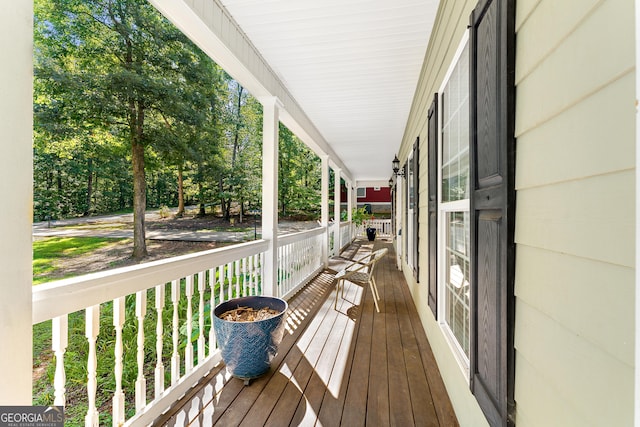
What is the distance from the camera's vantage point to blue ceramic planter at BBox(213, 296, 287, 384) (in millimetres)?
1935

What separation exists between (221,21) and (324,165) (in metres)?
4.16

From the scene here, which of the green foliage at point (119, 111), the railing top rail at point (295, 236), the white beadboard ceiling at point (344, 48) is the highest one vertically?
the white beadboard ceiling at point (344, 48)

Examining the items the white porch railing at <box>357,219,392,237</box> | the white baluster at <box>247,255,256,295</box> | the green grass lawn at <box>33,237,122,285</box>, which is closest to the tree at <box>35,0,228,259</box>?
the green grass lawn at <box>33,237,122,285</box>

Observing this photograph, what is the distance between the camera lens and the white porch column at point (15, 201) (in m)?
0.94

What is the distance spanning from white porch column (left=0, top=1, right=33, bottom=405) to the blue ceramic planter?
1035 millimetres

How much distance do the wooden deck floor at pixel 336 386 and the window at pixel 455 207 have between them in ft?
1.43

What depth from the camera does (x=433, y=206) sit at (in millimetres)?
2461

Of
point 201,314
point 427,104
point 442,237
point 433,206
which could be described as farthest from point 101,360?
point 427,104

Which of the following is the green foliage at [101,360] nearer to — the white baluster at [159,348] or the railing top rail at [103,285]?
the white baluster at [159,348]

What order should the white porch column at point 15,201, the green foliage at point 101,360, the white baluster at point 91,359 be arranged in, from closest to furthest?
1. the white porch column at point 15,201
2. the white baluster at point 91,359
3. the green foliage at point 101,360

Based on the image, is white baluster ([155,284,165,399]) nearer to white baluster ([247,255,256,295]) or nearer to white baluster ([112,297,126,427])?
white baluster ([112,297,126,427])

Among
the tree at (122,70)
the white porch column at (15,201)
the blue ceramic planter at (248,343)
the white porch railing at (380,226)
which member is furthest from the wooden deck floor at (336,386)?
the white porch railing at (380,226)

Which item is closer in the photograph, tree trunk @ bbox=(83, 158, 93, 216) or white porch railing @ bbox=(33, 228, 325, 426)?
white porch railing @ bbox=(33, 228, 325, 426)

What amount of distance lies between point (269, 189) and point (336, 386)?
2.07m
